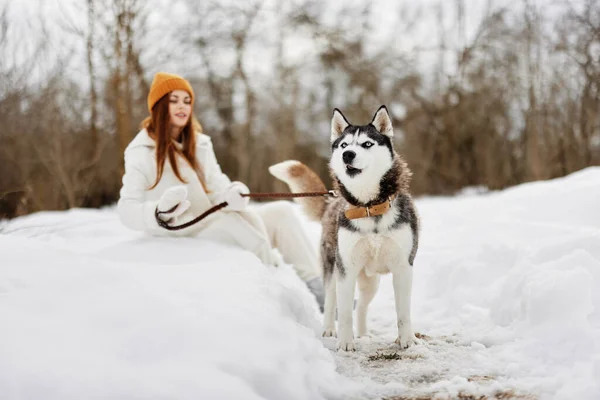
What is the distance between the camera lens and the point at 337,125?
112 inches

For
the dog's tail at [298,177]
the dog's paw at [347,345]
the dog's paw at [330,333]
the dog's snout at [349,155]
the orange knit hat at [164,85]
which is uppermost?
the orange knit hat at [164,85]

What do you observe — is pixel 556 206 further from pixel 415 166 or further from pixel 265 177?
pixel 265 177

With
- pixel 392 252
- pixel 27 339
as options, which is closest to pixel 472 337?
pixel 392 252

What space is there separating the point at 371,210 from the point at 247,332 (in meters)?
0.97

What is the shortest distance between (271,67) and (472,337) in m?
12.9

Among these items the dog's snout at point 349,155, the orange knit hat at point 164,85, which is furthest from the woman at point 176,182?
the dog's snout at point 349,155

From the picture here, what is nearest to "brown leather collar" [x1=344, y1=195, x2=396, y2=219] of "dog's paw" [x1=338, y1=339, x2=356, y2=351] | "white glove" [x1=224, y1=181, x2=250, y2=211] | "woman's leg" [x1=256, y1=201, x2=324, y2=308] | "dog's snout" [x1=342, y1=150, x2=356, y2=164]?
"dog's snout" [x1=342, y1=150, x2=356, y2=164]

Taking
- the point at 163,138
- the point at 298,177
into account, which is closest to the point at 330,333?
the point at 298,177

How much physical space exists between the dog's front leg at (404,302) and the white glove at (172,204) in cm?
148

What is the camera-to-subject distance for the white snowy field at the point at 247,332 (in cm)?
164

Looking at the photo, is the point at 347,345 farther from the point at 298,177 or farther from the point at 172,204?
the point at 172,204

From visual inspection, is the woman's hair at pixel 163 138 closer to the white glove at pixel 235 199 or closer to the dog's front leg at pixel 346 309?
the white glove at pixel 235 199

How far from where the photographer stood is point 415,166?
13.1m

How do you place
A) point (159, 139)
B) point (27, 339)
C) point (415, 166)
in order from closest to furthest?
point (27, 339)
point (159, 139)
point (415, 166)
